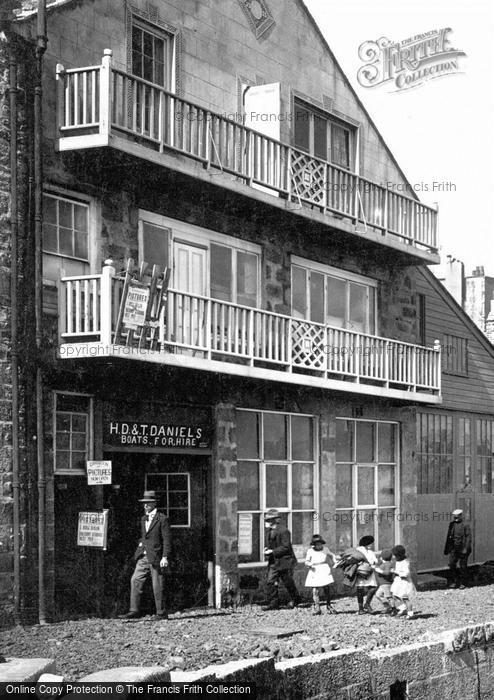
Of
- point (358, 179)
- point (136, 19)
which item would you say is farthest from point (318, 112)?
point (136, 19)

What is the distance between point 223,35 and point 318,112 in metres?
3.17

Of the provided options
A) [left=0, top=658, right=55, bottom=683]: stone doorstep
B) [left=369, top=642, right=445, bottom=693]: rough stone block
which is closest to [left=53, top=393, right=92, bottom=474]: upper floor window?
[left=369, top=642, right=445, bottom=693]: rough stone block

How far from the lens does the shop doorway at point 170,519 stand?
53.0ft

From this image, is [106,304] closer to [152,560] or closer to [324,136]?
[152,560]

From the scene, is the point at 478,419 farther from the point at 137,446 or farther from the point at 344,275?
the point at 137,446

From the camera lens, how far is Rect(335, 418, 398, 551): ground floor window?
68.8ft

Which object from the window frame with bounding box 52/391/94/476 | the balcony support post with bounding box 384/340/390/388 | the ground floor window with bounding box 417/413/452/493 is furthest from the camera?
the ground floor window with bounding box 417/413/452/493

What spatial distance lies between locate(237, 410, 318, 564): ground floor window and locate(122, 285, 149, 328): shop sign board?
4128 mm

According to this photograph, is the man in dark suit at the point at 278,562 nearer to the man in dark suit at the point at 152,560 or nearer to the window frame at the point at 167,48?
the man in dark suit at the point at 152,560

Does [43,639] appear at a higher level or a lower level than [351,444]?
lower

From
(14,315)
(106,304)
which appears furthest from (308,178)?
(14,315)

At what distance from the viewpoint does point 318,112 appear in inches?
850

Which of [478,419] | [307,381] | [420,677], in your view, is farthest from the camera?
[478,419]

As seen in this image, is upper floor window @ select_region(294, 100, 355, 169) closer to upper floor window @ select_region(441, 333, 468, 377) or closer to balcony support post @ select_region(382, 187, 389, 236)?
balcony support post @ select_region(382, 187, 389, 236)
